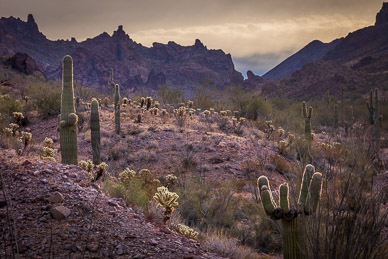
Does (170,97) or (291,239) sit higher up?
(170,97)

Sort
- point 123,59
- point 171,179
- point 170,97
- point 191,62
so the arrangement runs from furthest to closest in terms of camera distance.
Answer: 1. point 191,62
2. point 123,59
3. point 170,97
4. point 171,179

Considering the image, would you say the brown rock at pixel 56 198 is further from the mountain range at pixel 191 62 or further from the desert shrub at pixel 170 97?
the mountain range at pixel 191 62

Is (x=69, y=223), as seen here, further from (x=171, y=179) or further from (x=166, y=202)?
(x=171, y=179)

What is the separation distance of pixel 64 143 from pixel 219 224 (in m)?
4.52

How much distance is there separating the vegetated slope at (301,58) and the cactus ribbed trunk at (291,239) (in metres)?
139

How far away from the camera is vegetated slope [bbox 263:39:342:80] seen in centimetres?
13862

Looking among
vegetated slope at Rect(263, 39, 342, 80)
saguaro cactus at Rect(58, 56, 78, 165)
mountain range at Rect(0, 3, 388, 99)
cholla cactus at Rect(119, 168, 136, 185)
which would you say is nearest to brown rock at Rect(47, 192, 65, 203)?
cholla cactus at Rect(119, 168, 136, 185)

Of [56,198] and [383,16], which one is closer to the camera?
[56,198]

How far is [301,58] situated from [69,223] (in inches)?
5946

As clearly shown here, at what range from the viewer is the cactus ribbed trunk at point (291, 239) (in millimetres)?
4180

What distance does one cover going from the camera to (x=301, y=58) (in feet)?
468

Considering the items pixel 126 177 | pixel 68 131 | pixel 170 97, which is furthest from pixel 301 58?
pixel 126 177

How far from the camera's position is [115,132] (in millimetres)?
17891

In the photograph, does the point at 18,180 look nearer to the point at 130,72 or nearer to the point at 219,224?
the point at 219,224
